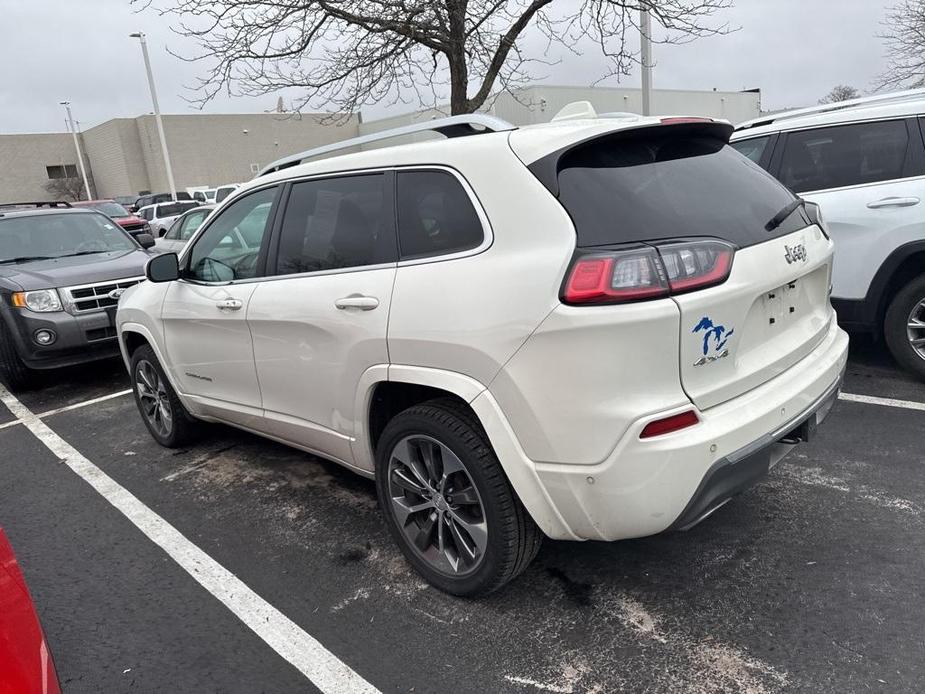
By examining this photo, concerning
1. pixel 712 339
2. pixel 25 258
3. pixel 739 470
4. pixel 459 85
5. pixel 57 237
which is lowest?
pixel 739 470

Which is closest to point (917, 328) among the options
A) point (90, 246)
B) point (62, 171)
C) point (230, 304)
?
point (230, 304)

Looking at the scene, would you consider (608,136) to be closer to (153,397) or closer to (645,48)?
(153,397)

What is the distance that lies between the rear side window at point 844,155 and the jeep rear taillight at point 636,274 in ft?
11.1

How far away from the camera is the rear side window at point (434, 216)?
2531mm

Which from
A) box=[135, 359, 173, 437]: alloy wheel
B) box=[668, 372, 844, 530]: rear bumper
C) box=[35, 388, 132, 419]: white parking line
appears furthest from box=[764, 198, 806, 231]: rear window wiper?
box=[35, 388, 132, 419]: white parking line

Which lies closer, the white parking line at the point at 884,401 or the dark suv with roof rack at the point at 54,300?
the white parking line at the point at 884,401

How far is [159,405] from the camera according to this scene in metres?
4.79

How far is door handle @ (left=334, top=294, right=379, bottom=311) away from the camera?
276 cm

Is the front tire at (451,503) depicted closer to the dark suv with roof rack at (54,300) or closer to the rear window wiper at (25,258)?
the dark suv with roof rack at (54,300)

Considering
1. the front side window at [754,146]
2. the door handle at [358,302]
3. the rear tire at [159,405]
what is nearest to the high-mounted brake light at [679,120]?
the door handle at [358,302]

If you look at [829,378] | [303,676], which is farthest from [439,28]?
[303,676]

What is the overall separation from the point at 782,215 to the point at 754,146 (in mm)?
3200

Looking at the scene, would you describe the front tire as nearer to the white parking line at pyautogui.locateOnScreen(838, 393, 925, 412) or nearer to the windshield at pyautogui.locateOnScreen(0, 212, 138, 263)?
the white parking line at pyautogui.locateOnScreen(838, 393, 925, 412)

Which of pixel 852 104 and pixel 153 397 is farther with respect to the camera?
pixel 852 104
